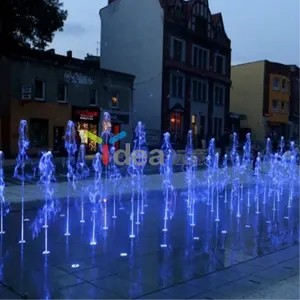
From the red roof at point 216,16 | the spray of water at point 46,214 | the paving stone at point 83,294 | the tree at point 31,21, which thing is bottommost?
the spray of water at point 46,214

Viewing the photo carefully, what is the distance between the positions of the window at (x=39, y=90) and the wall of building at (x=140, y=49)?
974 cm

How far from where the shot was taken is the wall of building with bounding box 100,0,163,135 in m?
36.4

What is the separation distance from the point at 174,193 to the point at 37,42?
55.8ft

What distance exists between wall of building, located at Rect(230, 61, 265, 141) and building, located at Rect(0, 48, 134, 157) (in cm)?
2285

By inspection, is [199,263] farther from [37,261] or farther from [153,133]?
[153,133]

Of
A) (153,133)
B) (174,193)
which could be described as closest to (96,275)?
(174,193)

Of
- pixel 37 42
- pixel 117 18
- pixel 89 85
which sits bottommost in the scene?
pixel 89 85

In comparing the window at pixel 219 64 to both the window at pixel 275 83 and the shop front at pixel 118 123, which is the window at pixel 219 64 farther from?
the shop front at pixel 118 123

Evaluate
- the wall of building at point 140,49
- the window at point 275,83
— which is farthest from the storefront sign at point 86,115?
the window at point 275,83

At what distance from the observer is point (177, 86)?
38.2m

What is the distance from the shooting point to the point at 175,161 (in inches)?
1027

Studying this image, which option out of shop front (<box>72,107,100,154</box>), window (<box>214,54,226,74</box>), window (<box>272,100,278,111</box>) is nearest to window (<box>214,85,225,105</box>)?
window (<box>214,54,226,74</box>)

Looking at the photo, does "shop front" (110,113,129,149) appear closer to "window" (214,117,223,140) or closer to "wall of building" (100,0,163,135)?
"wall of building" (100,0,163,135)

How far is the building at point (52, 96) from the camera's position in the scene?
87.6ft
